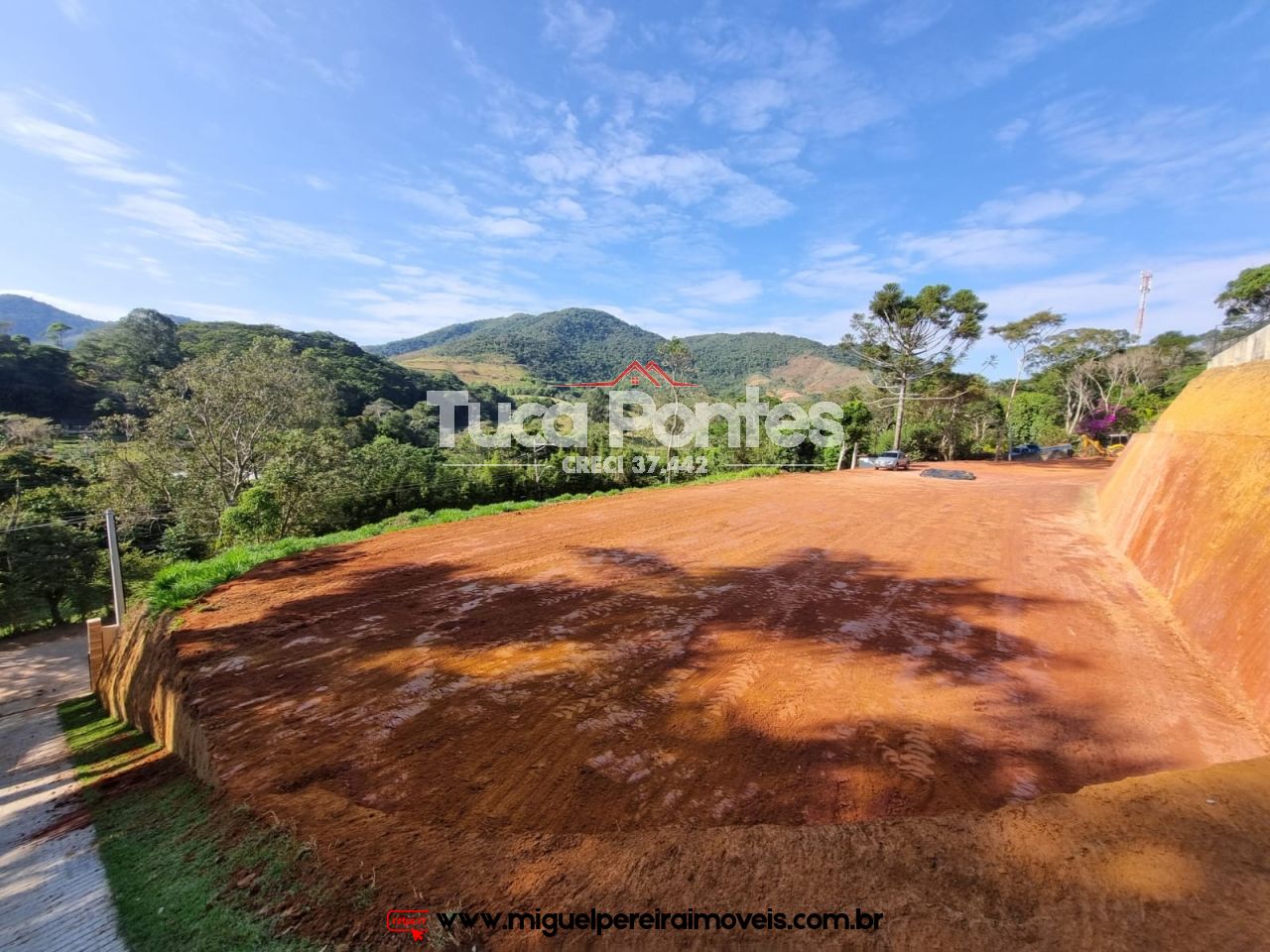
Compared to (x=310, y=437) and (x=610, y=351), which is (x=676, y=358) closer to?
(x=310, y=437)

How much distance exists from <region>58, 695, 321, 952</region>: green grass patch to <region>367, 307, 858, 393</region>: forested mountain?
252ft

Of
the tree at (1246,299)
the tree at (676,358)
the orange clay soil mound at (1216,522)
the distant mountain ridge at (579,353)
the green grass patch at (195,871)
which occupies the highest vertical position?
the distant mountain ridge at (579,353)

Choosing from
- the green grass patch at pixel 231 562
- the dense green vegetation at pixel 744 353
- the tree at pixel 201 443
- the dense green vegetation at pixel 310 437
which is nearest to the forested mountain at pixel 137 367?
the dense green vegetation at pixel 310 437

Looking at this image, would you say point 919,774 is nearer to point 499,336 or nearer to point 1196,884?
point 1196,884

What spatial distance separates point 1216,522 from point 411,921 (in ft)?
27.7

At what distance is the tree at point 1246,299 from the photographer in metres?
27.3

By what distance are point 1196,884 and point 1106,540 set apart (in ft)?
30.9

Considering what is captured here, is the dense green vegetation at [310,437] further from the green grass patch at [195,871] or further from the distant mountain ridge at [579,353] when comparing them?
the distant mountain ridge at [579,353]

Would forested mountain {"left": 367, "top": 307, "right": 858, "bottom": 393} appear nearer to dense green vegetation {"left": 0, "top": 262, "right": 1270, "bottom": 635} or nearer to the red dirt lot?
dense green vegetation {"left": 0, "top": 262, "right": 1270, "bottom": 635}

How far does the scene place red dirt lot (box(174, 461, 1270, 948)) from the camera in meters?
2.20

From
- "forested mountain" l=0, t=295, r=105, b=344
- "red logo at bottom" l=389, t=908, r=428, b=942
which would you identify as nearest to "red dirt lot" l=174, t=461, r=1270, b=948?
"red logo at bottom" l=389, t=908, r=428, b=942

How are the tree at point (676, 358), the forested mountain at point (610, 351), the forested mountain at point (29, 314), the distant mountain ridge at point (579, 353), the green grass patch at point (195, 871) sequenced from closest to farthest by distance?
the green grass patch at point (195, 871) → the tree at point (676, 358) → the distant mountain ridge at point (579, 353) → the forested mountain at point (610, 351) → the forested mountain at point (29, 314)

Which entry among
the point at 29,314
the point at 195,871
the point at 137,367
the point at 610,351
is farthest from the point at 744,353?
the point at 29,314

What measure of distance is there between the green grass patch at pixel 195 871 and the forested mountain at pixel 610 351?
7675 cm
